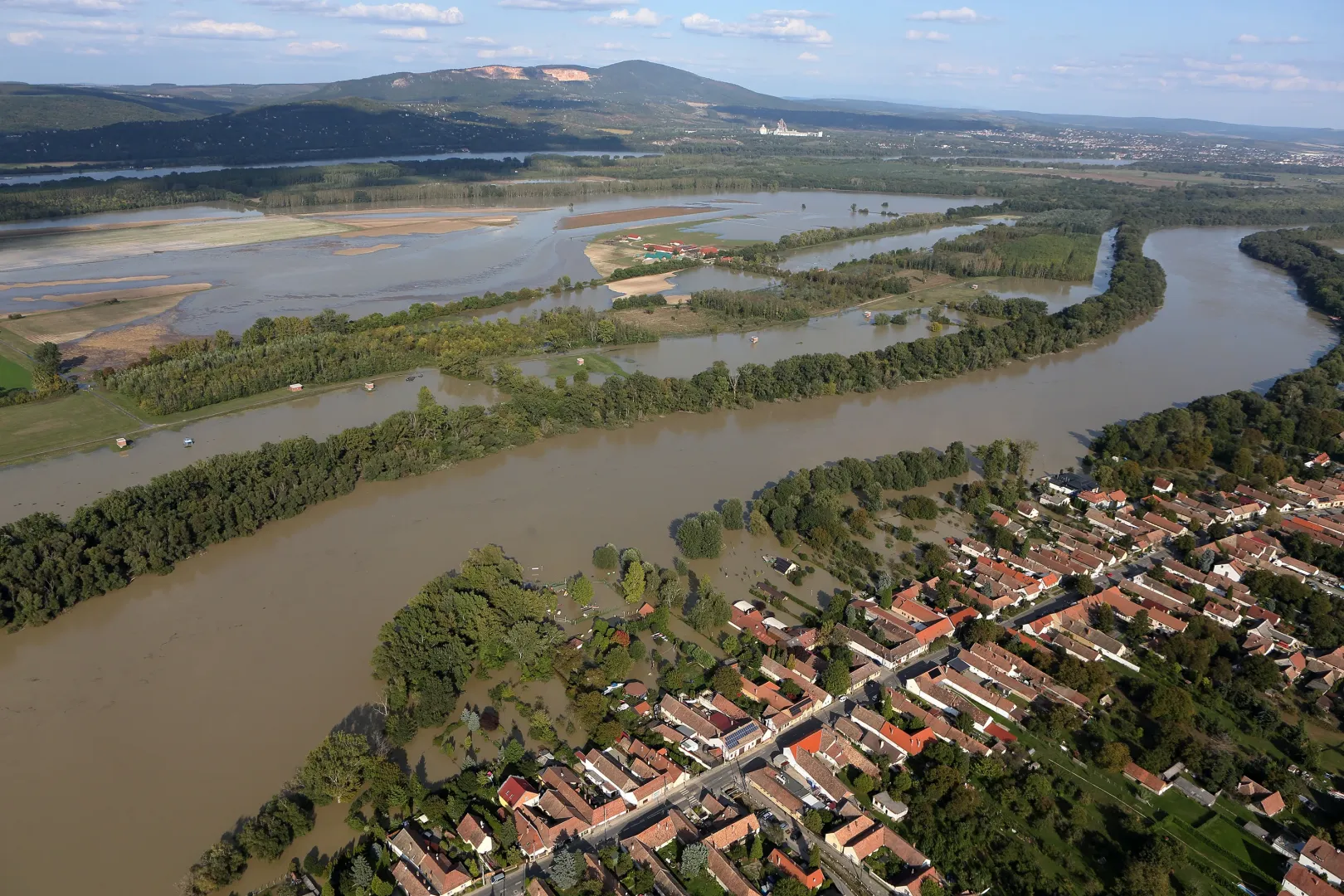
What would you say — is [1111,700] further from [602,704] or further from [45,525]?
[45,525]

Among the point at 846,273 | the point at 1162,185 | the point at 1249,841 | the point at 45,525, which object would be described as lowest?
the point at 1249,841

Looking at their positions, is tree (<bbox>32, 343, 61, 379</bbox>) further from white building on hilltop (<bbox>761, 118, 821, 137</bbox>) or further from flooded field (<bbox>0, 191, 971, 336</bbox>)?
white building on hilltop (<bbox>761, 118, 821, 137</bbox>)

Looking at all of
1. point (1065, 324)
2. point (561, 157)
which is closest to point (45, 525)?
point (1065, 324)

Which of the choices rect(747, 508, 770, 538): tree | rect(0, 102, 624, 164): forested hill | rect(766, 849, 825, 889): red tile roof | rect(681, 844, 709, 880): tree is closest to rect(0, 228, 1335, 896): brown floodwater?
rect(747, 508, 770, 538): tree

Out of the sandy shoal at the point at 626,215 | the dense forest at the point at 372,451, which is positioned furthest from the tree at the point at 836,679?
the sandy shoal at the point at 626,215

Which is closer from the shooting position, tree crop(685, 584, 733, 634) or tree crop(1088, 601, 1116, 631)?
tree crop(685, 584, 733, 634)

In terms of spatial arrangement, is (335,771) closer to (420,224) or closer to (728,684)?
(728,684)

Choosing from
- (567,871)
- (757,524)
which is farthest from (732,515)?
(567,871)
